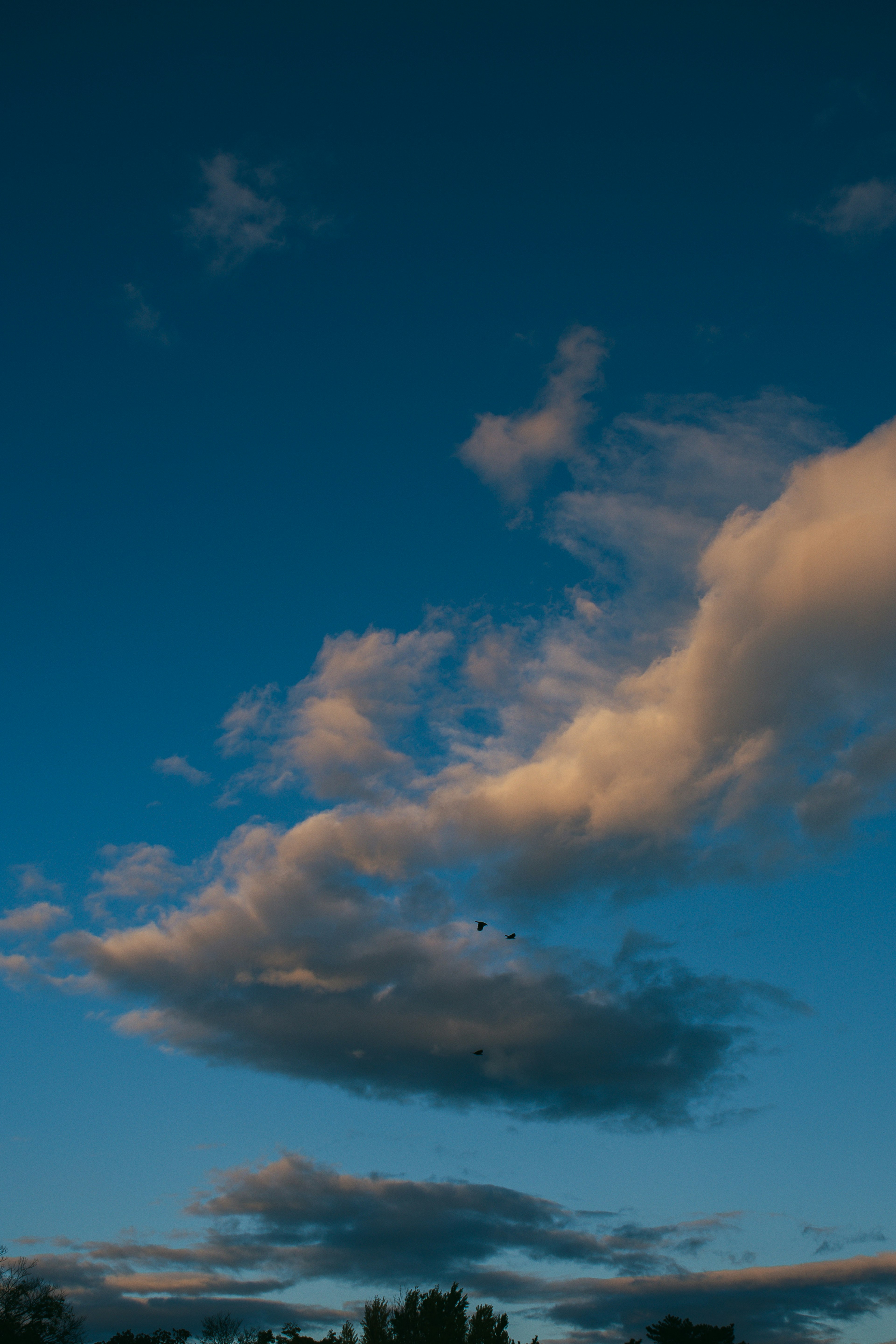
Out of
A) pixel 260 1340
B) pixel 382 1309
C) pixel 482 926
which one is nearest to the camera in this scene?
pixel 482 926

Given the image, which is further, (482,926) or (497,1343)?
(497,1343)

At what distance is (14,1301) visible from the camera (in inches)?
3551

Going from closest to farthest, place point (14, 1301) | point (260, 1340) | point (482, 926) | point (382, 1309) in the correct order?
point (482, 926) → point (14, 1301) → point (382, 1309) → point (260, 1340)

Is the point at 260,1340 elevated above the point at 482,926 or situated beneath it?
situated beneath

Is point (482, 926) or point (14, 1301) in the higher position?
point (482, 926)

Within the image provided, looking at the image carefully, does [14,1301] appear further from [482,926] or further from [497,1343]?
[482,926]

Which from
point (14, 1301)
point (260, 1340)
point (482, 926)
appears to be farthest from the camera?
point (260, 1340)

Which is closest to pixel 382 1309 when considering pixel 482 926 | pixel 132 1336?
pixel 132 1336

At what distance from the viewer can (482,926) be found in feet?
177

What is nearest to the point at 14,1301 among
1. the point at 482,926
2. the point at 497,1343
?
the point at 497,1343

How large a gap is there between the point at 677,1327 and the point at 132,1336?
247 ft

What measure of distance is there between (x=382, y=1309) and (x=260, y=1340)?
157ft

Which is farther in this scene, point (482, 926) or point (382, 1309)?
point (382, 1309)

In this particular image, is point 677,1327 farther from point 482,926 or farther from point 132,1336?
point 482,926
